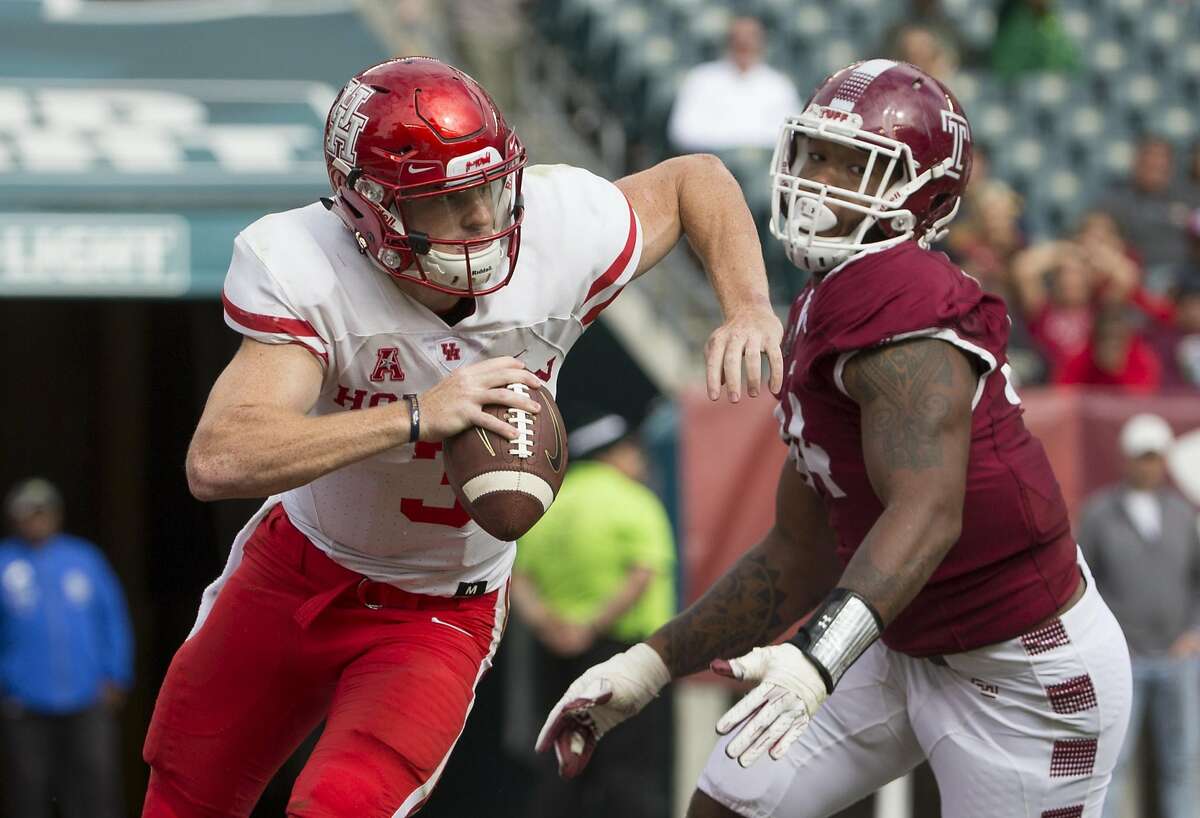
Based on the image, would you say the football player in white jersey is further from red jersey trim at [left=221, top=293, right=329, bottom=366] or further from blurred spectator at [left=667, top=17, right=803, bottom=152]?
blurred spectator at [left=667, top=17, right=803, bottom=152]

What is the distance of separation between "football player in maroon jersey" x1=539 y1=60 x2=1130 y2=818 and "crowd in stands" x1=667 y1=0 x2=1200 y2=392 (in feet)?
14.5

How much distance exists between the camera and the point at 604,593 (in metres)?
7.70

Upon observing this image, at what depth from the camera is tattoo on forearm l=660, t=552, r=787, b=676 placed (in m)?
4.02

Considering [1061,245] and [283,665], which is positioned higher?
[283,665]

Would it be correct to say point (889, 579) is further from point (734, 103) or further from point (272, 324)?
point (734, 103)

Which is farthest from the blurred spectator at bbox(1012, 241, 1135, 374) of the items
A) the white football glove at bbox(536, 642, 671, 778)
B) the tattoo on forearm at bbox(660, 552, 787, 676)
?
the white football glove at bbox(536, 642, 671, 778)

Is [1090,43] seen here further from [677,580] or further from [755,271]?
[755,271]

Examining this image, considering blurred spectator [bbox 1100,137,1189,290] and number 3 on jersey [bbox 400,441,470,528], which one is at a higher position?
number 3 on jersey [bbox 400,441,470,528]

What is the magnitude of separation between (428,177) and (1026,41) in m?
8.54

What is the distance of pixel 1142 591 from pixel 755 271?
425 centimetres

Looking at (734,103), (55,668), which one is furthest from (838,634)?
(734,103)

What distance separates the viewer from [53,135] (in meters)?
7.83

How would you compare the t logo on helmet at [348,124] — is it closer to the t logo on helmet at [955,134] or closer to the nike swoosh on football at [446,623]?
the nike swoosh on football at [446,623]

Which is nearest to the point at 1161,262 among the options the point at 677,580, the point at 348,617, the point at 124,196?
the point at 677,580
